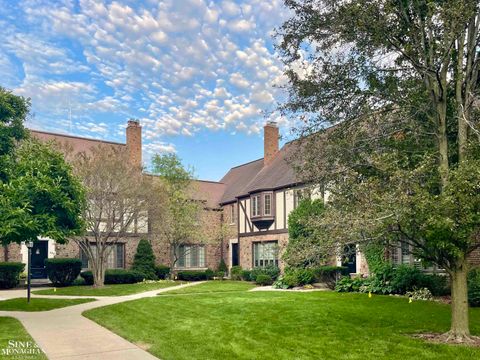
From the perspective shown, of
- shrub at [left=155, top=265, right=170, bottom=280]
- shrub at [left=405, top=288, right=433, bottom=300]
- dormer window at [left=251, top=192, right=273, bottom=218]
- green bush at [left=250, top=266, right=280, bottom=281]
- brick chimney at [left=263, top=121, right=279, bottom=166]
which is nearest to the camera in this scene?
shrub at [left=405, top=288, right=433, bottom=300]

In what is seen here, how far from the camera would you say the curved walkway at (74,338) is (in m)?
8.28

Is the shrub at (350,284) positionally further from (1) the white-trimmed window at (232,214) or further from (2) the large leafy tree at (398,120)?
(1) the white-trimmed window at (232,214)

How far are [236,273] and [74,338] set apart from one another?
2076 cm

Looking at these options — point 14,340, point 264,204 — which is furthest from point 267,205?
point 14,340

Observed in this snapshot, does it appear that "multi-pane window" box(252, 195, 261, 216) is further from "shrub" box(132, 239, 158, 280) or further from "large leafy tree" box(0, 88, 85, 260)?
"large leafy tree" box(0, 88, 85, 260)

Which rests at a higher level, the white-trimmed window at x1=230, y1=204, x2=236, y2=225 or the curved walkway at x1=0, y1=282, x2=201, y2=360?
the white-trimmed window at x1=230, y1=204, x2=236, y2=225

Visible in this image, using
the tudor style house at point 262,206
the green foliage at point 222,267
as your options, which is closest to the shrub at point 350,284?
the tudor style house at point 262,206

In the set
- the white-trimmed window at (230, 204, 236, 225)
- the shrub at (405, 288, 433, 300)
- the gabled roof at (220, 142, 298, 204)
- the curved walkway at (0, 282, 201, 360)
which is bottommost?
the shrub at (405, 288, 433, 300)

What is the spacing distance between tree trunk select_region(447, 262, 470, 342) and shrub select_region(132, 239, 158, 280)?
2197cm

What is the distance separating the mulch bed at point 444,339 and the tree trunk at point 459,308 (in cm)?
9

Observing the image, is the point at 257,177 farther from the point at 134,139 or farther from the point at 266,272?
the point at 134,139

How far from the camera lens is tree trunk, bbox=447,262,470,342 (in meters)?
9.02

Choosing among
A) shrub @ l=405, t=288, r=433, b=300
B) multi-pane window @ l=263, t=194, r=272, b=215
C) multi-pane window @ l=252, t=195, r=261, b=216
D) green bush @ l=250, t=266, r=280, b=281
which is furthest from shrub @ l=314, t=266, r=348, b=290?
multi-pane window @ l=252, t=195, r=261, b=216

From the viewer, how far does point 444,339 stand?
29.7 feet
